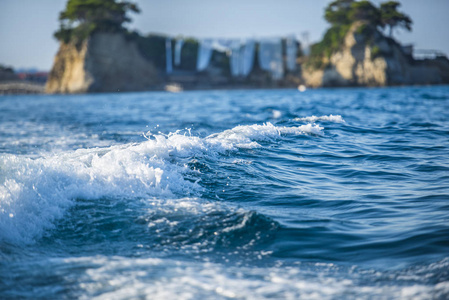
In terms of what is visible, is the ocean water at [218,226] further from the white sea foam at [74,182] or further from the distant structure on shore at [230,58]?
the distant structure on shore at [230,58]

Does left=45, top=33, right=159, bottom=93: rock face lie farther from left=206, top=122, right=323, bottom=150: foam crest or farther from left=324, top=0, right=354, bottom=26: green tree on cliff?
left=206, top=122, right=323, bottom=150: foam crest

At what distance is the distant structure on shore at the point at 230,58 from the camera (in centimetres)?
6053

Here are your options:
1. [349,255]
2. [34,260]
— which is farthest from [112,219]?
[349,255]

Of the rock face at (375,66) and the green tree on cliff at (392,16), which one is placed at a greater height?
the green tree on cliff at (392,16)

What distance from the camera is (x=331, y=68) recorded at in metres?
63.7

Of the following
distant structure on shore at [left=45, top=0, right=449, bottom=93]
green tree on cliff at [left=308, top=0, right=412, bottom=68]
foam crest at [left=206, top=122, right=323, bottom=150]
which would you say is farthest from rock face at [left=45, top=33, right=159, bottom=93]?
foam crest at [left=206, top=122, right=323, bottom=150]

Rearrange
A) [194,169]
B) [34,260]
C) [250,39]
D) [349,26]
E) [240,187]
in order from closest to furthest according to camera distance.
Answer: [34,260] < [240,187] < [194,169] < [349,26] < [250,39]

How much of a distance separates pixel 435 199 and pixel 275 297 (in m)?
2.94

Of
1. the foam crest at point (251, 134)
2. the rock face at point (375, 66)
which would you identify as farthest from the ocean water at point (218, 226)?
the rock face at point (375, 66)

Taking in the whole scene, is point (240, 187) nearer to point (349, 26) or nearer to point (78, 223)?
point (78, 223)

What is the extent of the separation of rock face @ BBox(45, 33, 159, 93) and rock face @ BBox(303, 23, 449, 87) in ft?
98.5

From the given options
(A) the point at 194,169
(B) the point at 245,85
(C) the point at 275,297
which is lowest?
(C) the point at 275,297

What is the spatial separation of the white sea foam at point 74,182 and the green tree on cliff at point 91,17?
64028 millimetres

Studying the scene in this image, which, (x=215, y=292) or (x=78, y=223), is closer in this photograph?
(x=215, y=292)
